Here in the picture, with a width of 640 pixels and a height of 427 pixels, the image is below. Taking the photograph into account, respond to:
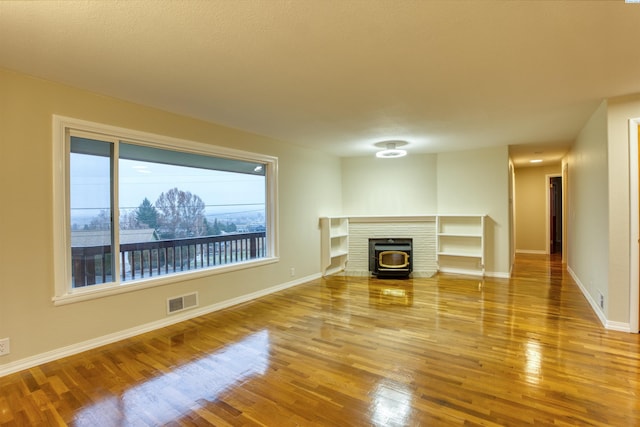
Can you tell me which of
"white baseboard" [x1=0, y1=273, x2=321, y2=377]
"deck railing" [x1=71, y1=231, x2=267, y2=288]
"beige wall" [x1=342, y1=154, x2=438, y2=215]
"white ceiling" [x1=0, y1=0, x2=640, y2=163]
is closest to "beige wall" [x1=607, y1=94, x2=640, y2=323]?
"white ceiling" [x1=0, y1=0, x2=640, y2=163]

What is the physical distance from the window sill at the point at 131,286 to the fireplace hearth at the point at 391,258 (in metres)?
2.63

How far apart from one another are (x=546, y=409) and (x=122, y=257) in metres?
3.76

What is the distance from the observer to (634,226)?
10.1 ft

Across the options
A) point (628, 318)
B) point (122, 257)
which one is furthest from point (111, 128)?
point (628, 318)

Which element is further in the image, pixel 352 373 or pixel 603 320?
pixel 603 320

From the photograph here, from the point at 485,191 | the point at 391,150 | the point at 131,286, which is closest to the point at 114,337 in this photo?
the point at 131,286

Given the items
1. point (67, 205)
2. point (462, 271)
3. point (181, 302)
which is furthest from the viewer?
point (462, 271)

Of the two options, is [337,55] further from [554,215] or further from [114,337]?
[554,215]

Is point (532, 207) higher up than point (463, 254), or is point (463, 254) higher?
point (532, 207)

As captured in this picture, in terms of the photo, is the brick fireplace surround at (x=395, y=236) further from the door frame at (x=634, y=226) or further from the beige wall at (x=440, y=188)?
the door frame at (x=634, y=226)

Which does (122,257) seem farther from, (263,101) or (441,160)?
(441,160)

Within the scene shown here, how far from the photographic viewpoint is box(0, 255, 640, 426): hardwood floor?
1.93m

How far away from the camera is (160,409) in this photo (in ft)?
6.59

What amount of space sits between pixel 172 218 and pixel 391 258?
3898mm
